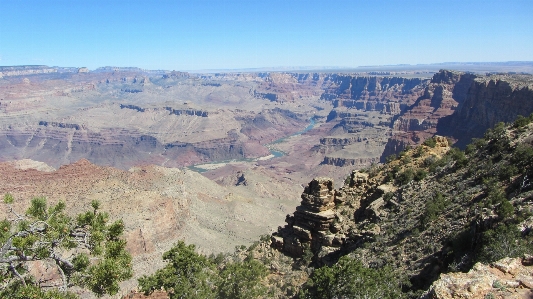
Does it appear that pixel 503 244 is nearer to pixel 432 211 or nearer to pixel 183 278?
pixel 432 211

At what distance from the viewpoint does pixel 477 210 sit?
20141 millimetres

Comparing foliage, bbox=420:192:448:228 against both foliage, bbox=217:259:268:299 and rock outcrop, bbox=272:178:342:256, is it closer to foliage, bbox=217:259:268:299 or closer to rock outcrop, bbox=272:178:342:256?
rock outcrop, bbox=272:178:342:256

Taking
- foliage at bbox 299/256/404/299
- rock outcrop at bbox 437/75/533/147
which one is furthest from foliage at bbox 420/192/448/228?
rock outcrop at bbox 437/75/533/147

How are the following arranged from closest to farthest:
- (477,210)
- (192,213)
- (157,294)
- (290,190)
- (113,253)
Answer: (113,253) → (477,210) → (157,294) → (192,213) → (290,190)

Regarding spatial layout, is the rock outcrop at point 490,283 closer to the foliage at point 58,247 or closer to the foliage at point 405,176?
the foliage at point 58,247

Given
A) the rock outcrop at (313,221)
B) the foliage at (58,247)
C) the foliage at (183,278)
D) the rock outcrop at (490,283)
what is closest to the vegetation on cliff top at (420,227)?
the foliage at (183,278)

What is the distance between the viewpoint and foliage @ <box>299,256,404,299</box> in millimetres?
15906

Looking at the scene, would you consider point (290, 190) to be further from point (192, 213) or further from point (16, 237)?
point (16, 237)

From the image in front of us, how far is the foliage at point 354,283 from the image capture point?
15.9 metres

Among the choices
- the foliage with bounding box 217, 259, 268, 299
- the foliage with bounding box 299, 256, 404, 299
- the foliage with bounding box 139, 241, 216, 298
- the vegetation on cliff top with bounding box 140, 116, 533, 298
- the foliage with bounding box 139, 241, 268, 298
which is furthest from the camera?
the foliage with bounding box 217, 259, 268, 299

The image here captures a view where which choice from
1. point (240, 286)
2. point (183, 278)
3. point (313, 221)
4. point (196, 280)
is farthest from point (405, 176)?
point (183, 278)

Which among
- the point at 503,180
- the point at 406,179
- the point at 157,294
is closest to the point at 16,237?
the point at 157,294

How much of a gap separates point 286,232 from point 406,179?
11.7 meters

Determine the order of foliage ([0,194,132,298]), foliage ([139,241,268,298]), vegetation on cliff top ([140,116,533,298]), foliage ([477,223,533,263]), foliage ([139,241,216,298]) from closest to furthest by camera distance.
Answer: foliage ([0,194,132,298]) → foliage ([477,223,533,263]) → vegetation on cliff top ([140,116,533,298]) → foliage ([139,241,216,298]) → foliage ([139,241,268,298])
